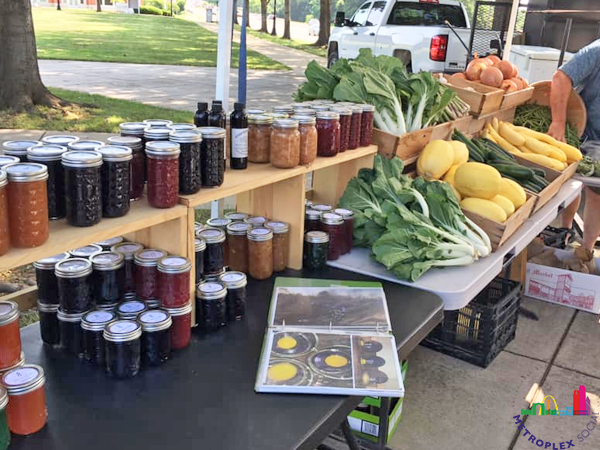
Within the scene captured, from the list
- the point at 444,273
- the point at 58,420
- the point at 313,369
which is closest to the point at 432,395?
the point at 444,273

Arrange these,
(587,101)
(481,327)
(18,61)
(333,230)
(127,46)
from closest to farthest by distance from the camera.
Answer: (333,230), (481,327), (587,101), (18,61), (127,46)

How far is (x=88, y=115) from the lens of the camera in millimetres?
9273

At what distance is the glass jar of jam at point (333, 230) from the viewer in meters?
2.75

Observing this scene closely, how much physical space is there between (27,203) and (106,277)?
48cm

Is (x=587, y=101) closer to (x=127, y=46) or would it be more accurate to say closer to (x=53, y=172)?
(x=53, y=172)

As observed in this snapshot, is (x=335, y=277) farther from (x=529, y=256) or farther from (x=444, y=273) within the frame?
(x=529, y=256)

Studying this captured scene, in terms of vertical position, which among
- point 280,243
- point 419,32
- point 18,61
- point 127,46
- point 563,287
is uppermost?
point 419,32

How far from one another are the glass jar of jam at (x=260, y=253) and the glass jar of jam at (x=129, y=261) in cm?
58

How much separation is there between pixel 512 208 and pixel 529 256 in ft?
5.53

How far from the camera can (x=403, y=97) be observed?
3383 millimetres

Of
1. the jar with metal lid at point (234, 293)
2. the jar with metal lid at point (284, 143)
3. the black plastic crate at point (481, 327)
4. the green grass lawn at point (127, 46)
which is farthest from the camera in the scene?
the green grass lawn at point (127, 46)

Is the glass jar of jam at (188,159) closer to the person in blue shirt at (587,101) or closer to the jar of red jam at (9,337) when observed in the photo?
the jar of red jam at (9,337)

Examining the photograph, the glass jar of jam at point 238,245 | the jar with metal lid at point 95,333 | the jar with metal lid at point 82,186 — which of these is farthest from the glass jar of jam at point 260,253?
the jar with metal lid at point 82,186

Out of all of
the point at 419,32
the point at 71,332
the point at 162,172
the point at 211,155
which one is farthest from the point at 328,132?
the point at 419,32
